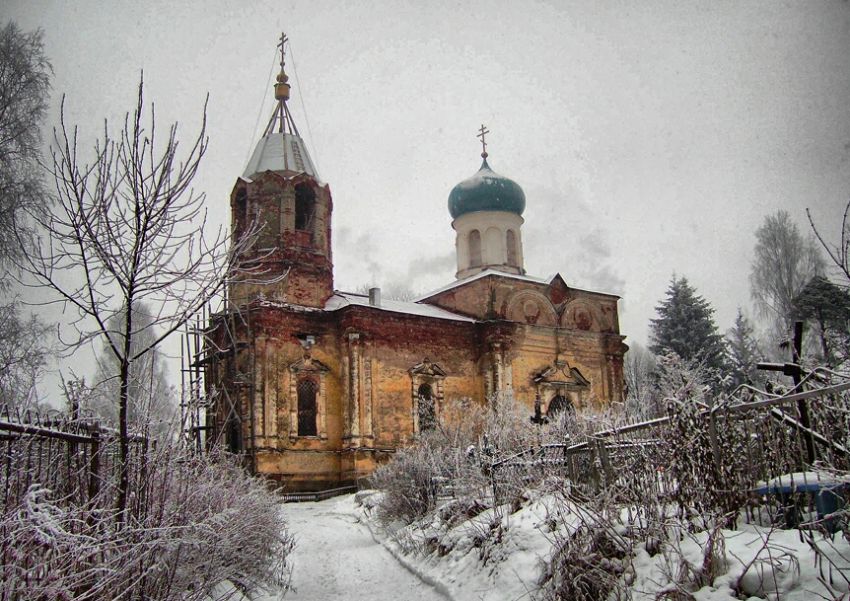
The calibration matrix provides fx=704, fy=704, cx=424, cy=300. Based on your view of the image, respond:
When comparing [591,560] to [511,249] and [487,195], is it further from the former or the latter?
[487,195]

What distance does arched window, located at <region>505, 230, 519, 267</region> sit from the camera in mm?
27047

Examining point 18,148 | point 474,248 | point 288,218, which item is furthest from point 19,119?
point 474,248

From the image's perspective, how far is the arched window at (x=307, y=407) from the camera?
19828mm

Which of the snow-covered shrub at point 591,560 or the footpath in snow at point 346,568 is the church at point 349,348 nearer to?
the footpath in snow at point 346,568

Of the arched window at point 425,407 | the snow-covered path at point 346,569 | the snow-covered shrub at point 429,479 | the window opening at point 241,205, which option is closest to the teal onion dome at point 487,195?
the arched window at point 425,407

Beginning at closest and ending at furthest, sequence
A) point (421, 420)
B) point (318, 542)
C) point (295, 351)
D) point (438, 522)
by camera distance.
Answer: point (438, 522), point (318, 542), point (295, 351), point (421, 420)

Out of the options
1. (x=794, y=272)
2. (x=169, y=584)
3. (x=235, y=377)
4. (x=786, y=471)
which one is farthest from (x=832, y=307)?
(x=169, y=584)

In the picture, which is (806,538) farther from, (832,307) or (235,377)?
(832,307)

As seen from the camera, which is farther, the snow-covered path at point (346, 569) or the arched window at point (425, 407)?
the arched window at point (425, 407)

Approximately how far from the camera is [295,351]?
20.0 m

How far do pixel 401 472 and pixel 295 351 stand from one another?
28.1ft

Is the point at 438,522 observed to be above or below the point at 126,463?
below

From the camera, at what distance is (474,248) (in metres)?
27.2

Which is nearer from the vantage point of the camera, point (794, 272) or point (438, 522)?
point (438, 522)
